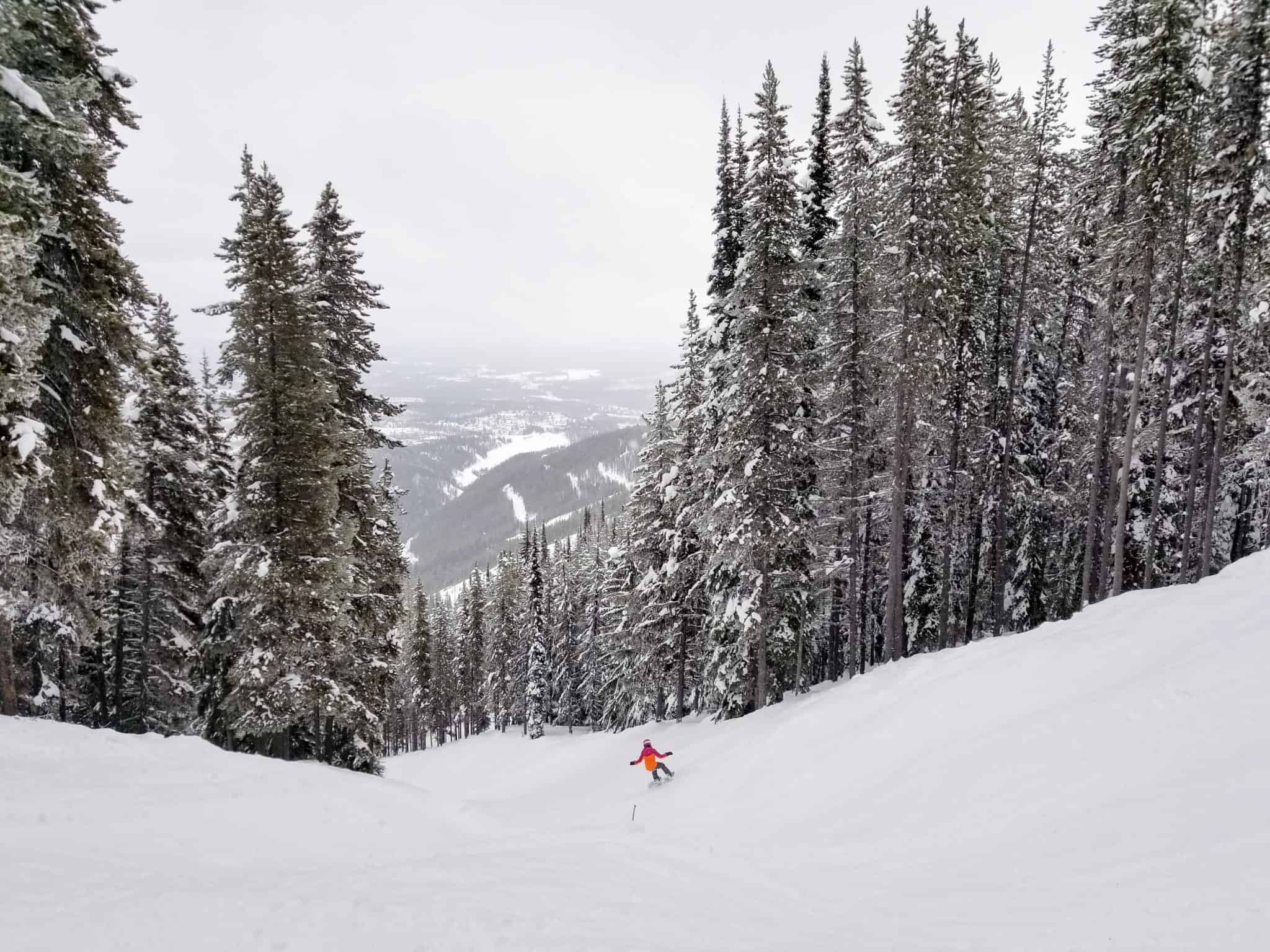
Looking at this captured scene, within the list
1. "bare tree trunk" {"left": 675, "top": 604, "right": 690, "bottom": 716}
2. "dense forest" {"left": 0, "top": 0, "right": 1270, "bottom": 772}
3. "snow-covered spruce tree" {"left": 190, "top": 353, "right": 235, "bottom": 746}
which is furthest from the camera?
"bare tree trunk" {"left": 675, "top": 604, "right": 690, "bottom": 716}

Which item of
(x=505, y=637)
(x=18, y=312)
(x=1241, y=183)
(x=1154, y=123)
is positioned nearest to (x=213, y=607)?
(x=18, y=312)

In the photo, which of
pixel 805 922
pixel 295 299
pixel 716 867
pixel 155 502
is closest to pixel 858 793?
pixel 716 867

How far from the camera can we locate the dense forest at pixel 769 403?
12.6 m

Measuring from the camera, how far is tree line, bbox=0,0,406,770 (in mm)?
11016

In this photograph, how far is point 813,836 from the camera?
1170 cm

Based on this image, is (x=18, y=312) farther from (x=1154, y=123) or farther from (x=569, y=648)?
(x=569, y=648)

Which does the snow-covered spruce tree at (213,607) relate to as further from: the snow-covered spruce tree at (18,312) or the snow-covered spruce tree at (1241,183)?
the snow-covered spruce tree at (1241,183)

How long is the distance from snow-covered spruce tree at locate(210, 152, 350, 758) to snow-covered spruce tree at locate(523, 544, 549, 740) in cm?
3175

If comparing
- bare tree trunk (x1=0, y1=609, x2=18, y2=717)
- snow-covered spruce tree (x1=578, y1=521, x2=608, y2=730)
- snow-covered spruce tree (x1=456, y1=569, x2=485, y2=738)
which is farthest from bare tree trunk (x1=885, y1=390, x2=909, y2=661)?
snow-covered spruce tree (x1=456, y1=569, x2=485, y2=738)

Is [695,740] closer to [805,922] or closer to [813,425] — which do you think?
[813,425]

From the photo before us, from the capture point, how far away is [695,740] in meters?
22.9

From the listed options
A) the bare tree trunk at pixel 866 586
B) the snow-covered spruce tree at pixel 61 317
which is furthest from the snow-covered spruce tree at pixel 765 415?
the snow-covered spruce tree at pixel 61 317

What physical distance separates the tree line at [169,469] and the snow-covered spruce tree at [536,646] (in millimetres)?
25633

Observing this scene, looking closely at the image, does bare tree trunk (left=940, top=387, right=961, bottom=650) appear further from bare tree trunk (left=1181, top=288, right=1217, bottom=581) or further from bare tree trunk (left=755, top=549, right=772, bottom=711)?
bare tree trunk (left=1181, top=288, right=1217, bottom=581)
